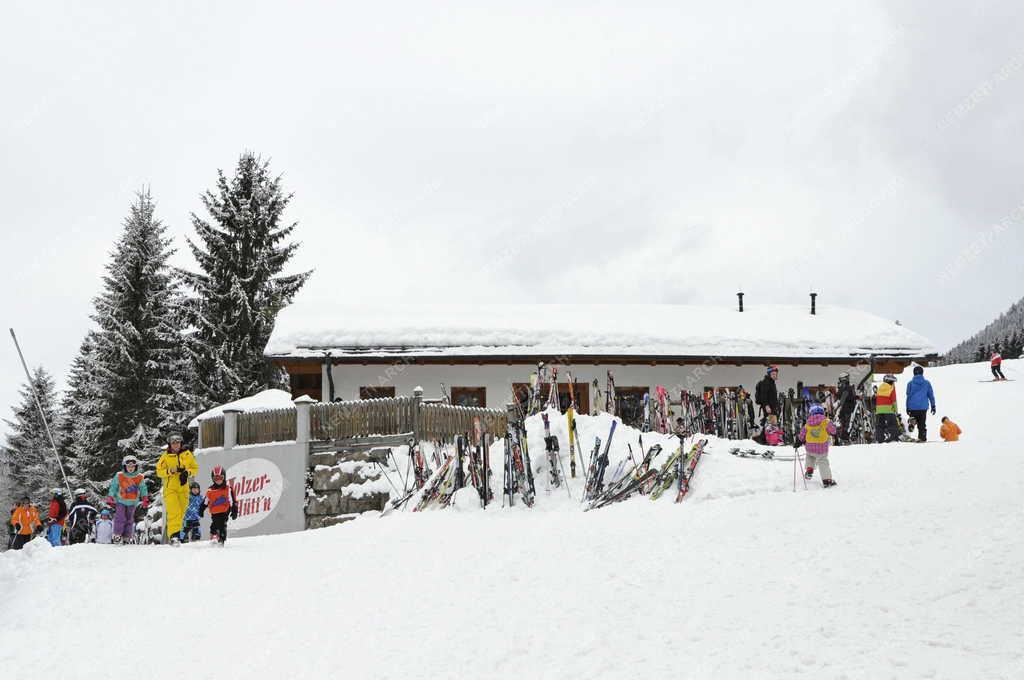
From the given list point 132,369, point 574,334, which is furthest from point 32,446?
point 574,334

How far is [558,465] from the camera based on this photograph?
1388cm

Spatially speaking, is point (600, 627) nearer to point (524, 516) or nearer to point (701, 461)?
point (524, 516)

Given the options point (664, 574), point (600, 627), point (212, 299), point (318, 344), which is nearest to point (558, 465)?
point (664, 574)

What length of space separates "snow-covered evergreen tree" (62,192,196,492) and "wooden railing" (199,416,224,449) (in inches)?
394

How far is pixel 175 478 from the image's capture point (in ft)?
38.6

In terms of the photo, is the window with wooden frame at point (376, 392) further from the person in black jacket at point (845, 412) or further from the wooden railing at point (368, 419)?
the person in black jacket at point (845, 412)

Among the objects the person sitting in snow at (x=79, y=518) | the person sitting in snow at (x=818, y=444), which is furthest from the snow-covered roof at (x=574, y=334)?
the person sitting in snow at (x=818, y=444)

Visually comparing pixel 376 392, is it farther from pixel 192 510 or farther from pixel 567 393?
pixel 192 510

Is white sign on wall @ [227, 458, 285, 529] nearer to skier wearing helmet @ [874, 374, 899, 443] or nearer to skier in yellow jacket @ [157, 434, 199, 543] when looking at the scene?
skier in yellow jacket @ [157, 434, 199, 543]

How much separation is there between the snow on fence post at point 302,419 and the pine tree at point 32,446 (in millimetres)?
29098

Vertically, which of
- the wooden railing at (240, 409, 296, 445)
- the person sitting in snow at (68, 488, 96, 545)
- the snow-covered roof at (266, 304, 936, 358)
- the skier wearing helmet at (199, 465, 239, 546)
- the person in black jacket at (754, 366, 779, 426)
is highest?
the snow-covered roof at (266, 304, 936, 358)

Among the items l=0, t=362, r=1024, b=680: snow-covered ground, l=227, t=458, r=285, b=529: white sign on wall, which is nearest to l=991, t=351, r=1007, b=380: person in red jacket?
l=0, t=362, r=1024, b=680: snow-covered ground

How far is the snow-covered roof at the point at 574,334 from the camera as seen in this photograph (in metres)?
21.1

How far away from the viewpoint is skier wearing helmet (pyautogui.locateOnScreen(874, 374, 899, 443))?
16.2 m
